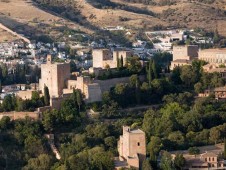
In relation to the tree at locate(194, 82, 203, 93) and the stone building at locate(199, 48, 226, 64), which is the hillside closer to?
the stone building at locate(199, 48, 226, 64)

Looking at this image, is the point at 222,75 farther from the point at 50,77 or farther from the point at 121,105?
the point at 50,77

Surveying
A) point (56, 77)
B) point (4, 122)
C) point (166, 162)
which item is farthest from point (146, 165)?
point (56, 77)

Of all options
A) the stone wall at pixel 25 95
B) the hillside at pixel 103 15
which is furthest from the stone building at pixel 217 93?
the hillside at pixel 103 15

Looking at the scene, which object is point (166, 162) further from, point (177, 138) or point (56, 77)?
point (56, 77)

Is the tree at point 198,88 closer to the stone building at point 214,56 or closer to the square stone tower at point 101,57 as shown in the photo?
the stone building at point 214,56

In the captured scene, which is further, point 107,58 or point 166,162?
point 107,58

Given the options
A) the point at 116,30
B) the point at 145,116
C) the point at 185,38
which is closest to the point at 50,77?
the point at 145,116
